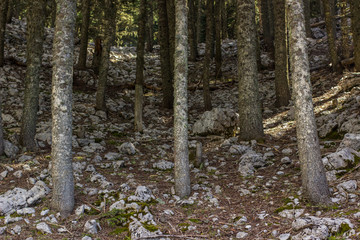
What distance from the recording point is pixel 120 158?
8445 mm

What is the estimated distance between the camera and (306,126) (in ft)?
16.3

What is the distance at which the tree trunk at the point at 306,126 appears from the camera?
16.3ft

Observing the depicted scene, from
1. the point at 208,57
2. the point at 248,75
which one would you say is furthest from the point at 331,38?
the point at 248,75

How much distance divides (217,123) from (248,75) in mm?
2353

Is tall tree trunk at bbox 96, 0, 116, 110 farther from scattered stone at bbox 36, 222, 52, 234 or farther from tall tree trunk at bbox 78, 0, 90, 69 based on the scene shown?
scattered stone at bbox 36, 222, 52, 234

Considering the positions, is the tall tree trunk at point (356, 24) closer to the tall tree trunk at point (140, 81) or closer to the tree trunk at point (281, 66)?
the tree trunk at point (281, 66)

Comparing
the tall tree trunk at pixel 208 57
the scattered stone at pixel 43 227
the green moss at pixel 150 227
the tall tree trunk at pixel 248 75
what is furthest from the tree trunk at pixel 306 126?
the tall tree trunk at pixel 208 57

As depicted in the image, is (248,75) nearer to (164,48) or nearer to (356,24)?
(164,48)

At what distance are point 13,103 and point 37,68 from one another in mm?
4500

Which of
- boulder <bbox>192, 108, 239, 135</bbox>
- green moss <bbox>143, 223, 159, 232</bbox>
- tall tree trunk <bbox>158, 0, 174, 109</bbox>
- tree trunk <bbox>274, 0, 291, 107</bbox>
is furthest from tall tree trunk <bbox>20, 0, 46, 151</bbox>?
tree trunk <bbox>274, 0, 291, 107</bbox>

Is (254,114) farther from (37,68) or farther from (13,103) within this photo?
(13,103)

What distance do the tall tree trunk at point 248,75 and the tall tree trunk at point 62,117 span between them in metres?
5.31

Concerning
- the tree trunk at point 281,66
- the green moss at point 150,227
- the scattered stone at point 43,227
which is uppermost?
the tree trunk at point 281,66

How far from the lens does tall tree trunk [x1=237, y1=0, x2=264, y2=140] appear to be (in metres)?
8.98
